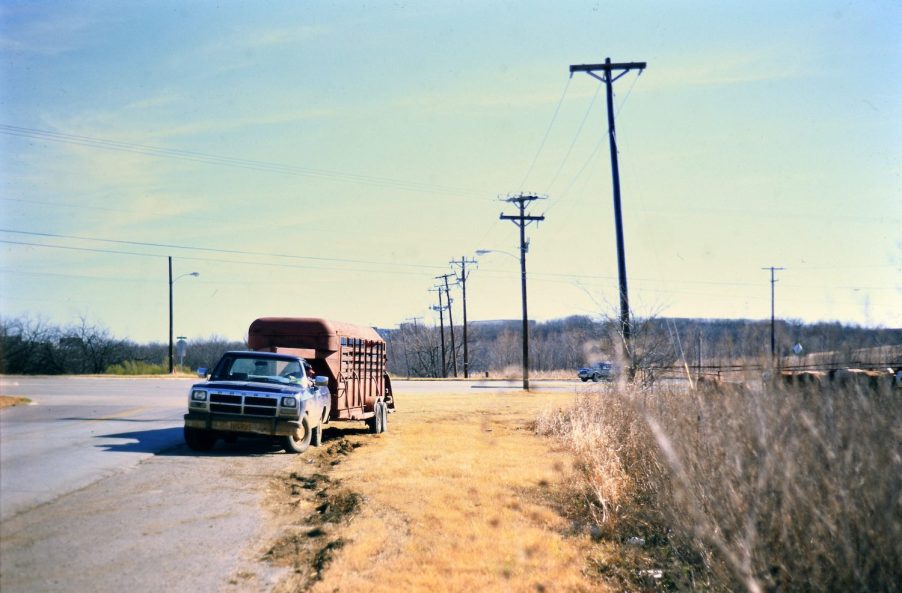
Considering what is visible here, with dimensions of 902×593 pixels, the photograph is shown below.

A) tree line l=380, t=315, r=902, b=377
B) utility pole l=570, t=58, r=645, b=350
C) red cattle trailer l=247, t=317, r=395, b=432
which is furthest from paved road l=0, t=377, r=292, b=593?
utility pole l=570, t=58, r=645, b=350

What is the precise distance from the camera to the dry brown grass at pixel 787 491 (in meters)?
5.34

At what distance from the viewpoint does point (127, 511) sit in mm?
8617

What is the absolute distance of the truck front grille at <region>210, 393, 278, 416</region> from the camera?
13.6 meters

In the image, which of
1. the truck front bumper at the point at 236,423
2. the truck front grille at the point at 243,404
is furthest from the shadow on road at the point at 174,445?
the truck front grille at the point at 243,404

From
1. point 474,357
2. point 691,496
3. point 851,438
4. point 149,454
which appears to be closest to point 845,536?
point 851,438

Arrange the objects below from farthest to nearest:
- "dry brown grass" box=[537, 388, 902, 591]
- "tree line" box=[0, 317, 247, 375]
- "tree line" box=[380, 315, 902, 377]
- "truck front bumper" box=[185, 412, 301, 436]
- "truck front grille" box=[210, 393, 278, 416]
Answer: "tree line" box=[0, 317, 247, 375]
"truck front grille" box=[210, 393, 278, 416]
"truck front bumper" box=[185, 412, 301, 436]
"tree line" box=[380, 315, 902, 377]
"dry brown grass" box=[537, 388, 902, 591]

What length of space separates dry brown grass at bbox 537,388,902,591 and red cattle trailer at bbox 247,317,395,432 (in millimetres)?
9872

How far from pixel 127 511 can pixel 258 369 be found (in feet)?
21.4

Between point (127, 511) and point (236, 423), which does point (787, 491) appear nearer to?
point (127, 511)

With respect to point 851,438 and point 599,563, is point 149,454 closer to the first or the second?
point 599,563

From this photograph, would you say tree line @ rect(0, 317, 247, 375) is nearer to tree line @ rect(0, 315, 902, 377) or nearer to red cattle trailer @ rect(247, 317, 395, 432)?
tree line @ rect(0, 315, 902, 377)

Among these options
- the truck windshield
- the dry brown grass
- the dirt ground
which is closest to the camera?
the dry brown grass

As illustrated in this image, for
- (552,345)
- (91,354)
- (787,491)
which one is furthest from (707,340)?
(552,345)

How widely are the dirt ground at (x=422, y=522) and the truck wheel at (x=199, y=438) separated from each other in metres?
1.72
